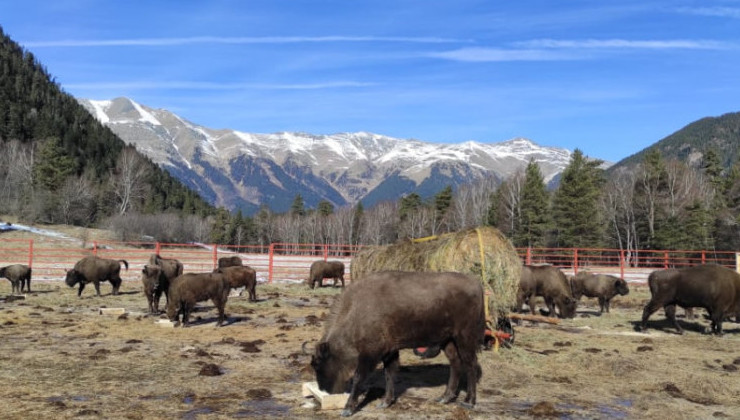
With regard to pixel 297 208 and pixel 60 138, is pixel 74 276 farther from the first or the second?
pixel 297 208

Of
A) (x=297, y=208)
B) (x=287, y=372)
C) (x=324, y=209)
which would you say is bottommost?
(x=287, y=372)

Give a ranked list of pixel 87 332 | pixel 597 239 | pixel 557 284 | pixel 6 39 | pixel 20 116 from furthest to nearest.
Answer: pixel 6 39, pixel 20 116, pixel 597 239, pixel 557 284, pixel 87 332

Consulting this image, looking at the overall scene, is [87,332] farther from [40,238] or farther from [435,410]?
[40,238]

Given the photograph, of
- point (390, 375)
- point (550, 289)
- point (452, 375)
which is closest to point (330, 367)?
point (390, 375)

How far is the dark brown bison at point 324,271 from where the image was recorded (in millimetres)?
25688

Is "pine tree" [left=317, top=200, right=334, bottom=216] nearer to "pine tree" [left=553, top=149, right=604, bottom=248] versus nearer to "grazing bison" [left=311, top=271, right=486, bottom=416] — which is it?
"pine tree" [left=553, top=149, right=604, bottom=248]

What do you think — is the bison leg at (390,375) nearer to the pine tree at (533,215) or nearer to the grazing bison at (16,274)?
the grazing bison at (16,274)

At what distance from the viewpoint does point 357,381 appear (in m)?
7.49

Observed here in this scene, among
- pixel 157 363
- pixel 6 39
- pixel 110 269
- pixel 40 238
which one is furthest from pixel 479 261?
pixel 6 39

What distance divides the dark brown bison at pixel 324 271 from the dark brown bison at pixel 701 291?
46.0 ft

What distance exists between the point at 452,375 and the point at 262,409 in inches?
106

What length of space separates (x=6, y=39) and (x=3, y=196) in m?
83.5

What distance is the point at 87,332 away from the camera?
1296 centimetres

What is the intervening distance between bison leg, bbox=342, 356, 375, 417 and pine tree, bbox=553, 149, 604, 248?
58.8 meters
